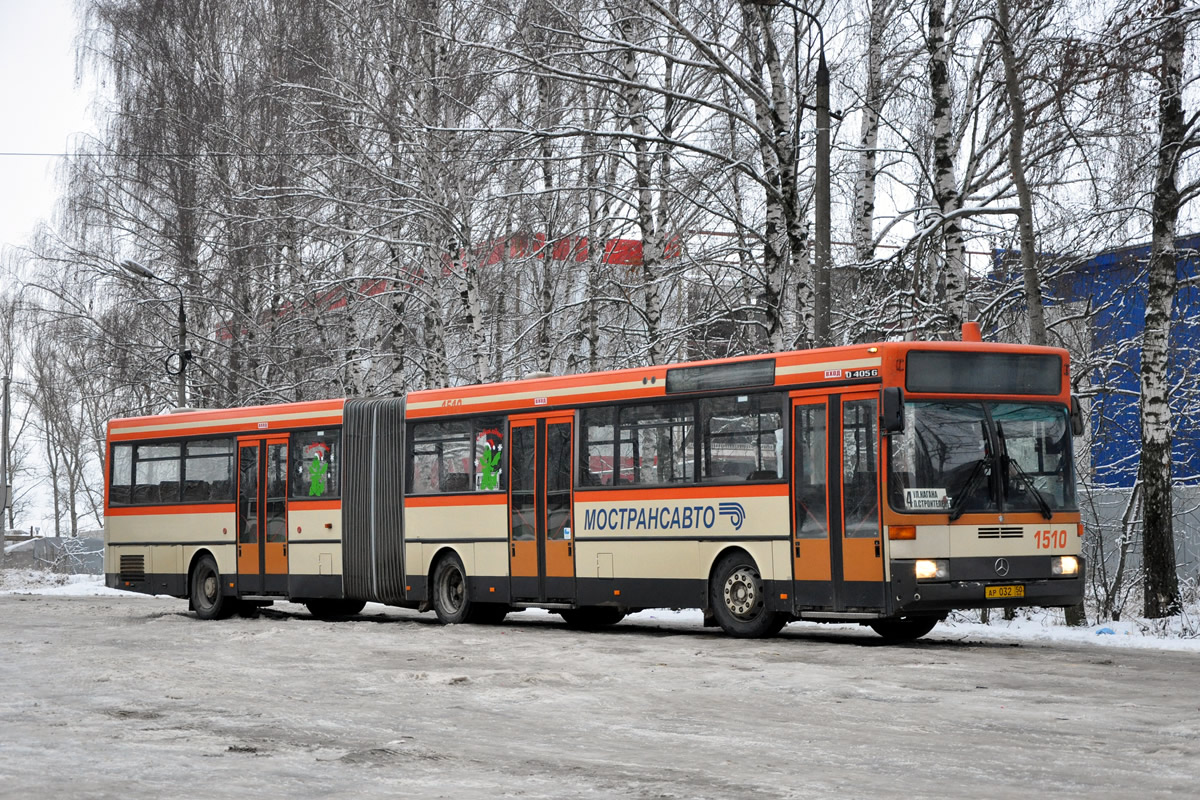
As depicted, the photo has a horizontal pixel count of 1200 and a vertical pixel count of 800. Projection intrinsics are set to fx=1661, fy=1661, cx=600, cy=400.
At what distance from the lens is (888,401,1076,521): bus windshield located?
1566 centimetres

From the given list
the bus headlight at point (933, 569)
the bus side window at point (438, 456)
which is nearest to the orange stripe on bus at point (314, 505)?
the bus side window at point (438, 456)

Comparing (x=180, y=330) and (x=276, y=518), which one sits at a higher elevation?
(x=180, y=330)

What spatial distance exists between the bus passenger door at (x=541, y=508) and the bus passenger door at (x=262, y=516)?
15.9ft

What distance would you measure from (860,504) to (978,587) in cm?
134

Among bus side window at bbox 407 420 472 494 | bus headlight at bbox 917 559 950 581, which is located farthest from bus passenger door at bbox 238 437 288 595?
bus headlight at bbox 917 559 950 581

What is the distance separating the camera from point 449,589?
2153 centimetres

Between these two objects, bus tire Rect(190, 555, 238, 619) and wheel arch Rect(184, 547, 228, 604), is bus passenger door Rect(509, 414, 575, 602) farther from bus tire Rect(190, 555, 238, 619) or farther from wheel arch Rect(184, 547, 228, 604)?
wheel arch Rect(184, 547, 228, 604)

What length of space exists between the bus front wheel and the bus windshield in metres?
7.35

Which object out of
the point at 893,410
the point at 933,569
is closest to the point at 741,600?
the point at 933,569

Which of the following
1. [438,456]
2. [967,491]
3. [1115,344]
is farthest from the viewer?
[438,456]

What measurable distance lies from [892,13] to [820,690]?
14.3 metres

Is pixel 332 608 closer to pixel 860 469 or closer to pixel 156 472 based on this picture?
pixel 156 472

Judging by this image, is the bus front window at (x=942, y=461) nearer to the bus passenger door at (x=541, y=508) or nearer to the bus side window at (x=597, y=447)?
the bus side window at (x=597, y=447)

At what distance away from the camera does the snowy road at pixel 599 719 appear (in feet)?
26.5
